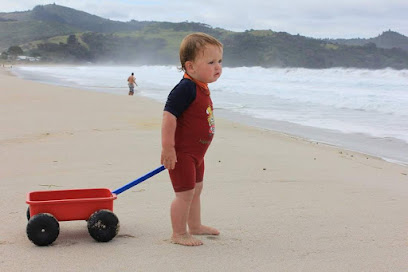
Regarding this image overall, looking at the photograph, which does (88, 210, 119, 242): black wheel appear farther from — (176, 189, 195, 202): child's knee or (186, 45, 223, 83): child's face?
(186, 45, 223, 83): child's face

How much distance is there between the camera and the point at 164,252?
8.61 feet

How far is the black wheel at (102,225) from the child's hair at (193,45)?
97 centimetres

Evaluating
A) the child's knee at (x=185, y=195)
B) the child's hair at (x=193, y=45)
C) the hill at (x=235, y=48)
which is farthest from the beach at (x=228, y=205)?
the hill at (x=235, y=48)

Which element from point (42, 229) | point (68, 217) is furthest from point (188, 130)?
point (42, 229)

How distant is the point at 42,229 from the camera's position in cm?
259

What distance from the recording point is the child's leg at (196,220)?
117 inches

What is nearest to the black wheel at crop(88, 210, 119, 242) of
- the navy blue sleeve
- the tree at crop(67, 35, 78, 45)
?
the navy blue sleeve

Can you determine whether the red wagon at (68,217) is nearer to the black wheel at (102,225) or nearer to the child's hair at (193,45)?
the black wheel at (102,225)

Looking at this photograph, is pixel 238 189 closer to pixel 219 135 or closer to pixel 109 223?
pixel 109 223

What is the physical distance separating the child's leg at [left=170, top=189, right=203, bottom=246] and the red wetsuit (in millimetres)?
49

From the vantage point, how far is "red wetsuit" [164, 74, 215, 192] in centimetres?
273

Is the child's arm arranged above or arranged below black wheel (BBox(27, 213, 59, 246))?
above

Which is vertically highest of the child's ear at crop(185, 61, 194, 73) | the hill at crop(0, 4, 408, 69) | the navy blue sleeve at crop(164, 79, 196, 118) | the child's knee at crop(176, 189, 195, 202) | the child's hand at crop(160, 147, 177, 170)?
the hill at crop(0, 4, 408, 69)

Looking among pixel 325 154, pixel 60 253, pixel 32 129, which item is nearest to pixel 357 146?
pixel 325 154
